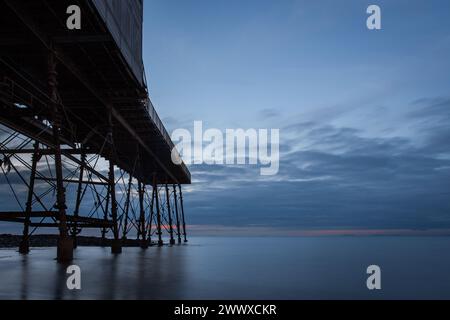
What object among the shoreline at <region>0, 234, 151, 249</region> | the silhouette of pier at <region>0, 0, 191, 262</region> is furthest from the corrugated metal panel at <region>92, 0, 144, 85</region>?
the shoreline at <region>0, 234, 151, 249</region>

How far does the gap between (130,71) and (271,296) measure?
43.3 feet

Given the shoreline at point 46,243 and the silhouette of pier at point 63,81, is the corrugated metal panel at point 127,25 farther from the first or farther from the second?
the shoreline at point 46,243

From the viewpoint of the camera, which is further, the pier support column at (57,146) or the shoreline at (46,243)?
the shoreline at (46,243)

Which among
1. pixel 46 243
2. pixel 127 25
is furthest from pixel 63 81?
pixel 46 243

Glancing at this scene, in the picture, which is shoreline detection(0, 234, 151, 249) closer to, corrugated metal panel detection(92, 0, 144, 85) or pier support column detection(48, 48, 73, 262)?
corrugated metal panel detection(92, 0, 144, 85)

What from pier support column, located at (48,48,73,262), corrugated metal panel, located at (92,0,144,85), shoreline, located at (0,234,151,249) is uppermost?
corrugated metal panel, located at (92,0,144,85)

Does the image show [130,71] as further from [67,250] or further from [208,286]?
[208,286]

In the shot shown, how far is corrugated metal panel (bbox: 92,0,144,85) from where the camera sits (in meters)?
17.1

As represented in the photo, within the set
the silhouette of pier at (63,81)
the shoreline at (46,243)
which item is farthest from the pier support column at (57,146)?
the shoreline at (46,243)

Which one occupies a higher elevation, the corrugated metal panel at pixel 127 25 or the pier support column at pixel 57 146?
the corrugated metal panel at pixel 127 25

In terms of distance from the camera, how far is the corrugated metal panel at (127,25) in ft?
56.2
